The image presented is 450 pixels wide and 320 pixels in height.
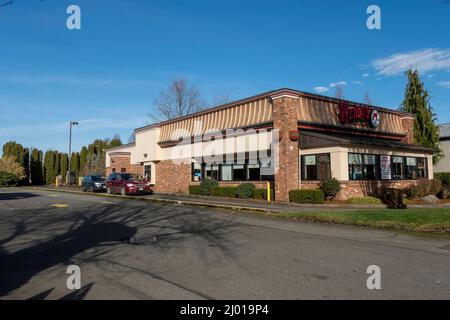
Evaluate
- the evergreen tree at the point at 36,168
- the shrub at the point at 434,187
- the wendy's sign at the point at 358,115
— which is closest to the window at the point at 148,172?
the wendy's sign at the point at 358,115

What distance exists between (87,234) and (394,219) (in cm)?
992

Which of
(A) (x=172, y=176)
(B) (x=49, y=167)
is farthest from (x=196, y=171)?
(B) (x=49, y=167)

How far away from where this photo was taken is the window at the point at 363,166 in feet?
69.6

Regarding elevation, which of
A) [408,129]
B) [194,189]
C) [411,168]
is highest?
[408,129]

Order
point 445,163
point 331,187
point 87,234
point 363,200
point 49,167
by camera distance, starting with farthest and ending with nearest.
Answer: point 49,167
point 445,163
point 331,187
point 363,200
point 87,234

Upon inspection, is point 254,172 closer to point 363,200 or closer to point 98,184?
point 363,200

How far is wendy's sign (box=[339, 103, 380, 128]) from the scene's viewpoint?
2453 centimetres

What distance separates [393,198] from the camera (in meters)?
19.5

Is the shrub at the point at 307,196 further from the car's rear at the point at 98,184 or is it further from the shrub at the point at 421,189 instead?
the car's rear at the point at 98,184

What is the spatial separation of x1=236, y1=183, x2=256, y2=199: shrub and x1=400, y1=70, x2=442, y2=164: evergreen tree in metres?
17.1

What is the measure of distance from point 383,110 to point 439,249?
21.6 m

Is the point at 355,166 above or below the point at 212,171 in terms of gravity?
above

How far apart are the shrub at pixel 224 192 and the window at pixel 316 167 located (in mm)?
4806
